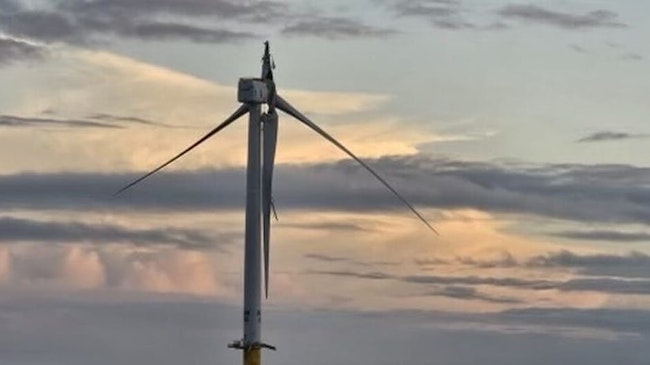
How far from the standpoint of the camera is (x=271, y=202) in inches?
4606

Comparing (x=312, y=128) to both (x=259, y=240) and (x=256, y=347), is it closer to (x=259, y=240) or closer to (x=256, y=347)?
(x=259, y=240)

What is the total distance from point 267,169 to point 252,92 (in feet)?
20.4

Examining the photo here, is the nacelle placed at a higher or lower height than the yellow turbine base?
higher

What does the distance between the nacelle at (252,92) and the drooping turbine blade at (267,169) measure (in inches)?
66.1

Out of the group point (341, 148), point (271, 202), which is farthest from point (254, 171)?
point (341, 148)

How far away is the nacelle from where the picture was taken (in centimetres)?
11812

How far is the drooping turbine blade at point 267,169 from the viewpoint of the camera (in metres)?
116

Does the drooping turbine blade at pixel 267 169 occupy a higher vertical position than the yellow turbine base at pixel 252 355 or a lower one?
higher

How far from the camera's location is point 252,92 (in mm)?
118062

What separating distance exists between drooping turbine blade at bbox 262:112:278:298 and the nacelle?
66.1 inches

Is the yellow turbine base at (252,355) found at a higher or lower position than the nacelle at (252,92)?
lower

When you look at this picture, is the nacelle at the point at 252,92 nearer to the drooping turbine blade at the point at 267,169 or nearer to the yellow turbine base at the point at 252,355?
the drooping turbine blade at the point at 267,169

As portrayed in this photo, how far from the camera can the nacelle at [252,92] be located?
118 meters

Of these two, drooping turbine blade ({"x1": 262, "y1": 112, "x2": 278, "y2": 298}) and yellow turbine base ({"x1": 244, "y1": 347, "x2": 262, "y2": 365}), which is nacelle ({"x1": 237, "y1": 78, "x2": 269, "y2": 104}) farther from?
yellow turbine base ({"x1": 244, "y1": 347, "x2": 262, "y2": 365})
